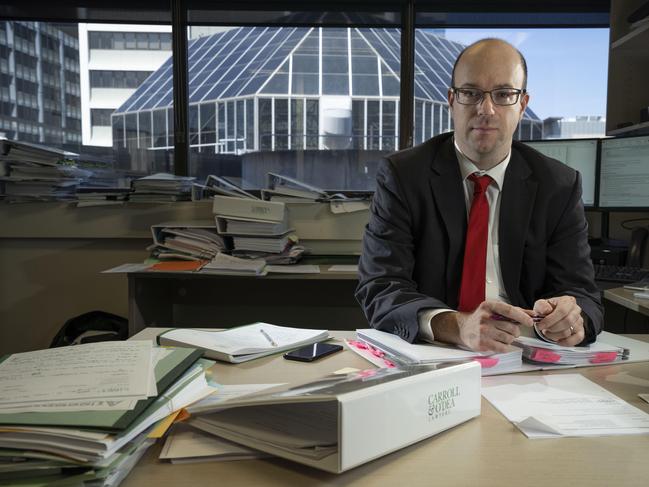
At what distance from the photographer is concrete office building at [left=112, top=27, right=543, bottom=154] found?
10.2 feet

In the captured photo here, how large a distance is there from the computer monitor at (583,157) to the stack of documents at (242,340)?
1694mm

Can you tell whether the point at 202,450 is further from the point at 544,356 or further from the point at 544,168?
the point at 544,168

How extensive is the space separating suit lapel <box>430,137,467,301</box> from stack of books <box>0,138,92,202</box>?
1.99 m

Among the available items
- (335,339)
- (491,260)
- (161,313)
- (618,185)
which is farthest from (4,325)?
(618,185)

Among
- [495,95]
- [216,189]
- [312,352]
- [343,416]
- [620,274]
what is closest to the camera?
[343,416]

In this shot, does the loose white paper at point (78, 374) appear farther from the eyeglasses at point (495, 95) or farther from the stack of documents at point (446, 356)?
the eyeglasses at point (495, 95)

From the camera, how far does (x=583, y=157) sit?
245 centimetres

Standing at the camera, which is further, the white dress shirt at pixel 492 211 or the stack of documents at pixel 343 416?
the white dress shirt at pixel 492 211

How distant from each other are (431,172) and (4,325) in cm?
248

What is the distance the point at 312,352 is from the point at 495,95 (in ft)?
2.64

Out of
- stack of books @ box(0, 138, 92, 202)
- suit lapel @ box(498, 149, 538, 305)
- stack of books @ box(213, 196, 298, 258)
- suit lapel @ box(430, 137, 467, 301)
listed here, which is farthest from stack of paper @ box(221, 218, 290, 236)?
suit lapel @ box(498, 149, 538, 305)

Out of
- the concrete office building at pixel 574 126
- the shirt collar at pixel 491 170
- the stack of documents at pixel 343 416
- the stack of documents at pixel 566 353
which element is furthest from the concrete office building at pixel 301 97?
the stack of documents at pixel 343 416

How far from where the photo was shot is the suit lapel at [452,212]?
1.46m

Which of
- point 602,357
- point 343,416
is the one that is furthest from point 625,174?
point 343,416
